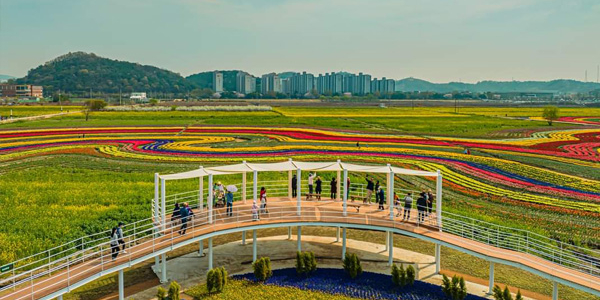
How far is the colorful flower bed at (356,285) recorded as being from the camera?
1908 centimetres

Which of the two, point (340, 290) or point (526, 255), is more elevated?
point (526, 255)

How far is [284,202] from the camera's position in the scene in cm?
2481

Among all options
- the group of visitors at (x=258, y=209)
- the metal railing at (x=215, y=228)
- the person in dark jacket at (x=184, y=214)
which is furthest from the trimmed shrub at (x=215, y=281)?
the group of visitors at (x=258, y=209)

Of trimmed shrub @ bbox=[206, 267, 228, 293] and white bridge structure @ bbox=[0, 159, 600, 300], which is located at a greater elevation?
white bridge structure @ bbox=[0, 159, 600, 300]

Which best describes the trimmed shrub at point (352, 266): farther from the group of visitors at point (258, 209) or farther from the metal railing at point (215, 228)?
the group of visitors at point (258, 209)

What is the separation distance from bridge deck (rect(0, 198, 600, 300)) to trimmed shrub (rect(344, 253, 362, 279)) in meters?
1.62

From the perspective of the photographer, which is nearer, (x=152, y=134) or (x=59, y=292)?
(x=59, y=292)

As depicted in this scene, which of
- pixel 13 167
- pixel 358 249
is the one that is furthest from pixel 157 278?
pixel 13 167

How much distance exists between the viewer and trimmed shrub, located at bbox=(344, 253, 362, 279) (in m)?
20.6

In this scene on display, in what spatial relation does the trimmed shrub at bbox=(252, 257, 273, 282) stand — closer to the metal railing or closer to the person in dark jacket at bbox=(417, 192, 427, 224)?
the metal railing

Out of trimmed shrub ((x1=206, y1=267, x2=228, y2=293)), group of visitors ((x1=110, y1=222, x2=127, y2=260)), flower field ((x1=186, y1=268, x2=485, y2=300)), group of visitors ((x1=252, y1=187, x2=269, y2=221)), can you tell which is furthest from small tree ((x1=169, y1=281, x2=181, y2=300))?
group of visitors ((x1=252, y1=187, x2=269, y2=221))

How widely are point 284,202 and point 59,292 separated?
457 inches

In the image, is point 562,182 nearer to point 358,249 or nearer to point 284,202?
point 358,249

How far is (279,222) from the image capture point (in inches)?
854
